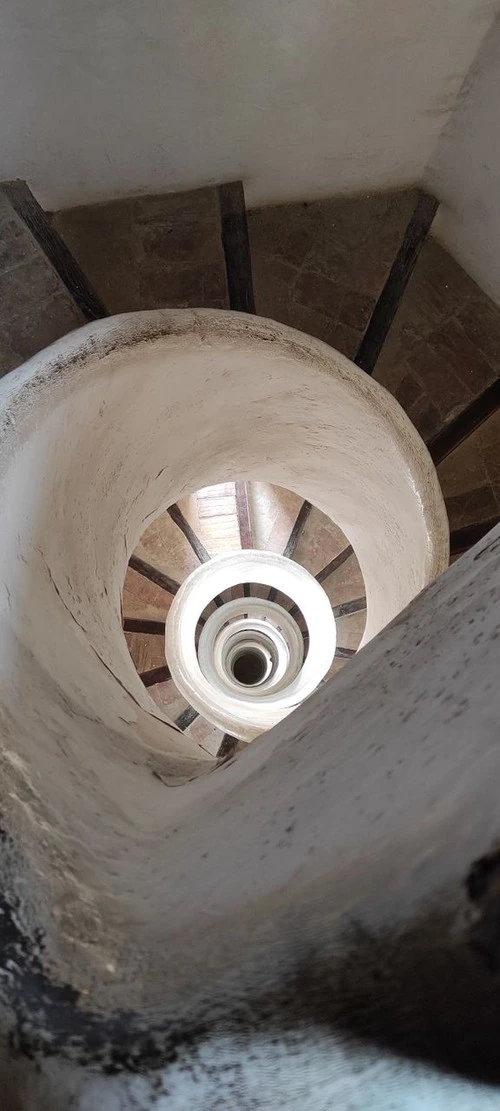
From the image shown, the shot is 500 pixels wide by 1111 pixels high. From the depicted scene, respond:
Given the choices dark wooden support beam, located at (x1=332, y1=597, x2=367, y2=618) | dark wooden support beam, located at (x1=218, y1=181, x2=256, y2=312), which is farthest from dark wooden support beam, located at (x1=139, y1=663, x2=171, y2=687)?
dark wooden support beam, located at (x1=218, y1=181, x2=256, y2=312)

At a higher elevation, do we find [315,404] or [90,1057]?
[315,404]

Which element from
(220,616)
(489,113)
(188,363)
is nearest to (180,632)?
(220,616)

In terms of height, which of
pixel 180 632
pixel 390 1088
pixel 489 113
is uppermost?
pixel 180 632

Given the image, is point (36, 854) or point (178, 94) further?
point (178, 94)

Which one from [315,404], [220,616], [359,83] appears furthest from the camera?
[220,616]

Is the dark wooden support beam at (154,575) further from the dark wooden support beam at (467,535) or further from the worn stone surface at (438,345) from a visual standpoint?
the worn stone surface at (438,345)

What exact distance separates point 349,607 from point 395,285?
5.29m

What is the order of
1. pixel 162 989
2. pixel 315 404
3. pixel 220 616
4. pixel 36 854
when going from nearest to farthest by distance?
pixel 162 989 → pixel 36 854 → pixel 315 404 → pixel 220 616

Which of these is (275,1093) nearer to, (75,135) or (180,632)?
(75,135)

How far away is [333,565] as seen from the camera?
9195 millimetres

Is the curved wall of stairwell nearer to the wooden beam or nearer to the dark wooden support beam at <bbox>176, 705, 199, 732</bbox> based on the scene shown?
the wooden beam

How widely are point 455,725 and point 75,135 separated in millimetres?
3533

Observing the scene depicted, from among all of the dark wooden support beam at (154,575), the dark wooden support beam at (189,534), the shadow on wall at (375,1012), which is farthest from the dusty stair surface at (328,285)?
the dark wooden support beam at (154,575)

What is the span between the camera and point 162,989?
0.92m
